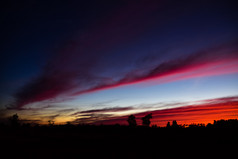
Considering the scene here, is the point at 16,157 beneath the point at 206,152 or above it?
above

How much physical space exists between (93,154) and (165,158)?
6.57m

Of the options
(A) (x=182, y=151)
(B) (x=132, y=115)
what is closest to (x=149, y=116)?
(B) (x=132, y=115)

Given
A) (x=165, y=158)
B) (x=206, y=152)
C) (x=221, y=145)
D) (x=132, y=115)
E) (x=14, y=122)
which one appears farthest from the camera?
(x=132, y=115)

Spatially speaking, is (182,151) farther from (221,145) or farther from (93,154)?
(93,154)

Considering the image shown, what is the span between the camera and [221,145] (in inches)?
689

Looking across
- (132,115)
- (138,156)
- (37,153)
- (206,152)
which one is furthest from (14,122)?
(206,152)

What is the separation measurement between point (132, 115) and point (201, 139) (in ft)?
191

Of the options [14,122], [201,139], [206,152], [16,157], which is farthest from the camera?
[14,122]

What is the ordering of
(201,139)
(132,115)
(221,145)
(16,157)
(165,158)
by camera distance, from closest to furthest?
(16,157)
(165,158)
(221,145)
(201,139)
(132,115)

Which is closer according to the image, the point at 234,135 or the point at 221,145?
the point at 221,145

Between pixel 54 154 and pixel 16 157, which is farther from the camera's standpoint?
pixel 54 154

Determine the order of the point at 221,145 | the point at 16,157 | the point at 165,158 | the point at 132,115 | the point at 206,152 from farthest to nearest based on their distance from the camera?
the point at 132,115, the point at 221,145, the point at 206,152, the point at 165,158, the point at 16,157

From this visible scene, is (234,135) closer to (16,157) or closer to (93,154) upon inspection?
(93,154)

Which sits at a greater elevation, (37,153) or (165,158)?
(37,153)
